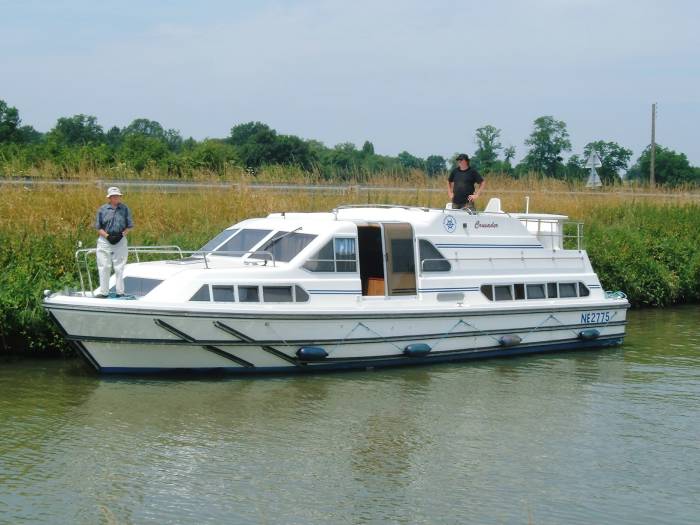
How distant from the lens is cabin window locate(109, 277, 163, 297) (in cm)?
1382

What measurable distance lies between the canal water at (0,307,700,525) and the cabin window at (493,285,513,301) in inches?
56.2

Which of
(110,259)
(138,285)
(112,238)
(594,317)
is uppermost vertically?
(112,238)

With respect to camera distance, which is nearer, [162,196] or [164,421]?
[164,421]

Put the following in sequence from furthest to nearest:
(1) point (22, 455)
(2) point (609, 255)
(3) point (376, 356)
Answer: (2) point (609, 255) < (3) point (376, 356) < (1) point (22, 455)

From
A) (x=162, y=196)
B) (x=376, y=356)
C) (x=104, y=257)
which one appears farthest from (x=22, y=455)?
(x=162, y=196)

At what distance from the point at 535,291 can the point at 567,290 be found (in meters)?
0.81

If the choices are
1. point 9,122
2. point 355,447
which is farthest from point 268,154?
point 355,447

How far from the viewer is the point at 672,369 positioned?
15484mm

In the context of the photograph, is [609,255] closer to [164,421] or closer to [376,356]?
[376,356]

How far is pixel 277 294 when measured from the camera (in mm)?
14008

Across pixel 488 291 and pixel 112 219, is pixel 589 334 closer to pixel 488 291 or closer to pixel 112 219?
pixel 488 291

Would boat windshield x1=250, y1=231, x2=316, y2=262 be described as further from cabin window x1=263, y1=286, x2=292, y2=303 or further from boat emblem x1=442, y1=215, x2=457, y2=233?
boat emblem x1=442, y1=215, x2=457, y2=233

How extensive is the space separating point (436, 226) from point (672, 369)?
170 inches

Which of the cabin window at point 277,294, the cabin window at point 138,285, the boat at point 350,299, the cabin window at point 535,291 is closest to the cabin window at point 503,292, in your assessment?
the boat at point 350,299
